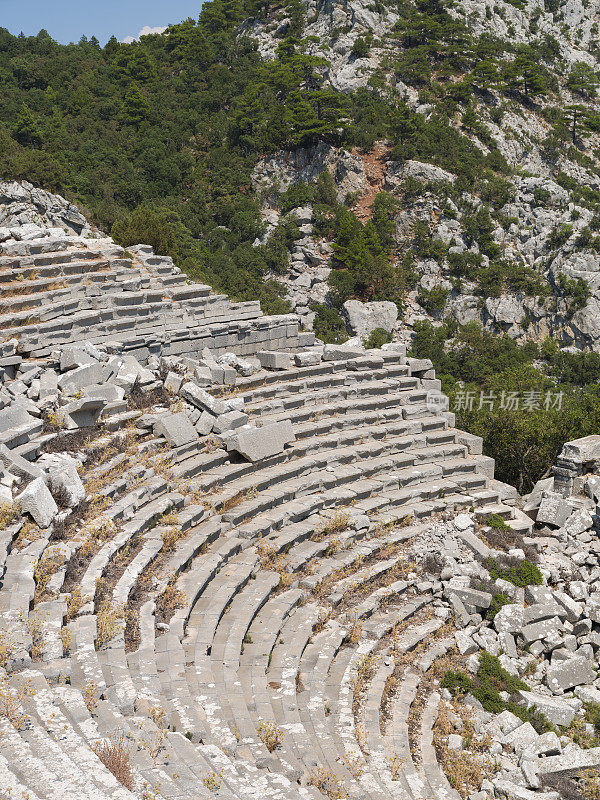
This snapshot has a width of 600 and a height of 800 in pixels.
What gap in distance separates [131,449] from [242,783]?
6.93 meters

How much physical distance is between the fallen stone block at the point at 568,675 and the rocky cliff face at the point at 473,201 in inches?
1425

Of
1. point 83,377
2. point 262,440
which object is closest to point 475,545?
point 262,440

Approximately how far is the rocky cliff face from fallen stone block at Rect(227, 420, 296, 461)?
32439mm

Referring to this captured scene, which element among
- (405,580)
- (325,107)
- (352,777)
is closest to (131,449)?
(405,580)

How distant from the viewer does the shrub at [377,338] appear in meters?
41.2

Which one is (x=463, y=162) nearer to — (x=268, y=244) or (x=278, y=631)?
(x=268, y=244)

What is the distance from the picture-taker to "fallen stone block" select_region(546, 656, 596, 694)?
1103cm

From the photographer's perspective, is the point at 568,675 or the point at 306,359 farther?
the point at 306,359

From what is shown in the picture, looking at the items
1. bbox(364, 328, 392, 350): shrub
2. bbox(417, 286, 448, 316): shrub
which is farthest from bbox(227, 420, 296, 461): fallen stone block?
bbox(417, 286, 448, 316): shrub

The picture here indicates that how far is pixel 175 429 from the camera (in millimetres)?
13156

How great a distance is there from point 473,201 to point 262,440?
4257 cm

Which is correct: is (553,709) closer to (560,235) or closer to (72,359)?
(72,359)

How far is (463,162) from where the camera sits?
53406 millimetres

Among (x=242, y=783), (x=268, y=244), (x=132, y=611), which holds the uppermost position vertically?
(x=268, y=244)
